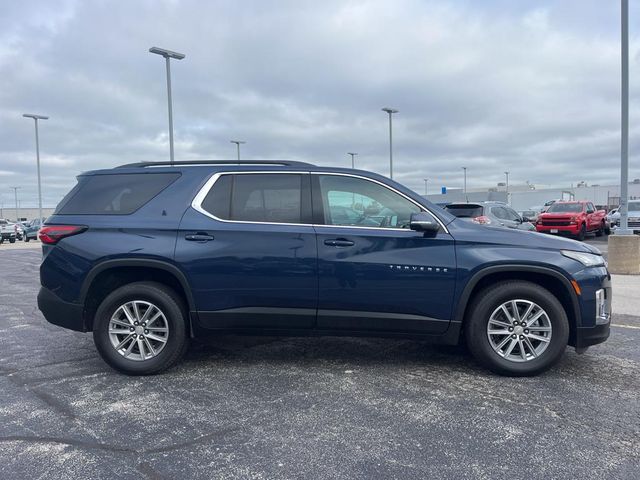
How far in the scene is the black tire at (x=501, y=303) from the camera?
446 centimetres

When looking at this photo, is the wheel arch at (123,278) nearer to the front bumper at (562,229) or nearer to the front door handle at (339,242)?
the front door handle at (339,242)

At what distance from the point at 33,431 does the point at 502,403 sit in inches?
134

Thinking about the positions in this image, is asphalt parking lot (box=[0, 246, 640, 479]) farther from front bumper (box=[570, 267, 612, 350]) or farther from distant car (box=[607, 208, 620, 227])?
distant car (box=[607, 208, 620, 227])

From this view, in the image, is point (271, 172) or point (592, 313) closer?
point (592, 313)

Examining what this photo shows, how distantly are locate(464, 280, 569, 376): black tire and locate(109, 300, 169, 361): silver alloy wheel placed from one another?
276cm

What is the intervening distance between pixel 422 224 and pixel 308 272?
1060 millimetres

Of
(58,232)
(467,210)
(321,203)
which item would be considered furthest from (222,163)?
(467,210)

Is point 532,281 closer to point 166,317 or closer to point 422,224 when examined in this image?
point 422,224

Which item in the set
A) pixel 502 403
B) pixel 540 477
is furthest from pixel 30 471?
pixel 502 403

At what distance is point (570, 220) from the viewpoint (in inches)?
874

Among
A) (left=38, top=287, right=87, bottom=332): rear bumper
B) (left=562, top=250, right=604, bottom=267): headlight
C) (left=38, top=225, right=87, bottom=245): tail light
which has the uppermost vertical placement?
(left=38, top=225, right=87, bottom=245): tail light

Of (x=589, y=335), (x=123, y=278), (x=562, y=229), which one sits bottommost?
(x=589, y=335)

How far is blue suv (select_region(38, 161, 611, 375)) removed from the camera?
4.49 meters

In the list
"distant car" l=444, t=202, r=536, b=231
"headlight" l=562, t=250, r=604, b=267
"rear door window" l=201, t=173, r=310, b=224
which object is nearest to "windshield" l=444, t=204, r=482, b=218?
"distant car" l=444, t=202, r=536, b=231
